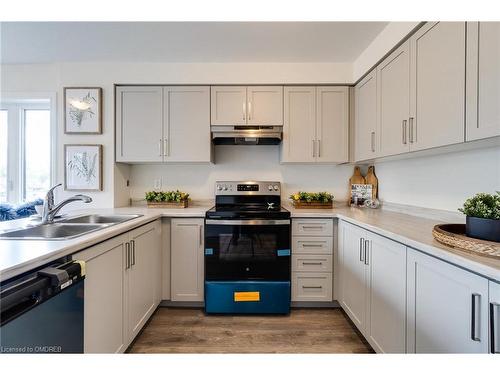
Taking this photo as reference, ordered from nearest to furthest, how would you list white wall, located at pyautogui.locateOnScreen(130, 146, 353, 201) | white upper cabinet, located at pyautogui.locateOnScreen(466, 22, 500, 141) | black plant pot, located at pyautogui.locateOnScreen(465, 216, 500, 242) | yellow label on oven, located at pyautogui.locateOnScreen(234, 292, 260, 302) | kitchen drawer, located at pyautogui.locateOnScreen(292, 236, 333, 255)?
black plant pot, located at pyautogui.locateOnScreen(465, 216, 500, 242), white upper cabinet, located at pyautogui.locateOnScreen(466, 22, 500, 141), yellow label on oven, located at pyautogui.locateOnScreen(234, 292, 260, 302), kitchen drawer, located at pyautogui.locateOnScreen(292, 236, 333, 255), white wall, located at pyautogui.locateOnScreen(130, 146, 353, 201)

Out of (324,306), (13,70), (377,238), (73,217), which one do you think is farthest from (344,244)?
(13,70)

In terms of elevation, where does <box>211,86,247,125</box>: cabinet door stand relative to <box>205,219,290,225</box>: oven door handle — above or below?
above

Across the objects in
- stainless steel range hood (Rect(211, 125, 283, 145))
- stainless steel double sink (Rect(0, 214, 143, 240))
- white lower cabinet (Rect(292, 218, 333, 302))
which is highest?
stainless steel range hood (Rect(211, 125, 283, 145))

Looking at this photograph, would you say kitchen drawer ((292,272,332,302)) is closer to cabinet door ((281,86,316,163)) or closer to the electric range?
the electric range

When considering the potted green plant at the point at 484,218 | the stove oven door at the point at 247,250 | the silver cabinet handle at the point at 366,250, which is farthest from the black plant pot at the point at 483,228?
the stove oven door at the point at 247,250

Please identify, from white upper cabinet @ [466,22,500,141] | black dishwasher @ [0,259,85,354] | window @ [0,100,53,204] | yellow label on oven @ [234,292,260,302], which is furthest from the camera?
window @ [0,100,53,204]

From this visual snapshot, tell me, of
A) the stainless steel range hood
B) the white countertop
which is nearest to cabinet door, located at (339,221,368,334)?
the white countertop

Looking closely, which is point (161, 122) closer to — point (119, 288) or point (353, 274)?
point (119, 288)

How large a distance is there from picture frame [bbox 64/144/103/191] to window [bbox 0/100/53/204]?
378 mm

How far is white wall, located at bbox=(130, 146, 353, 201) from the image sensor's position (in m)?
2.78

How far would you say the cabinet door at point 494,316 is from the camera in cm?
75

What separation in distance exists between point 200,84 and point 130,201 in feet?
5.21

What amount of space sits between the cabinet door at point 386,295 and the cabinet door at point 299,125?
3.85 feet
